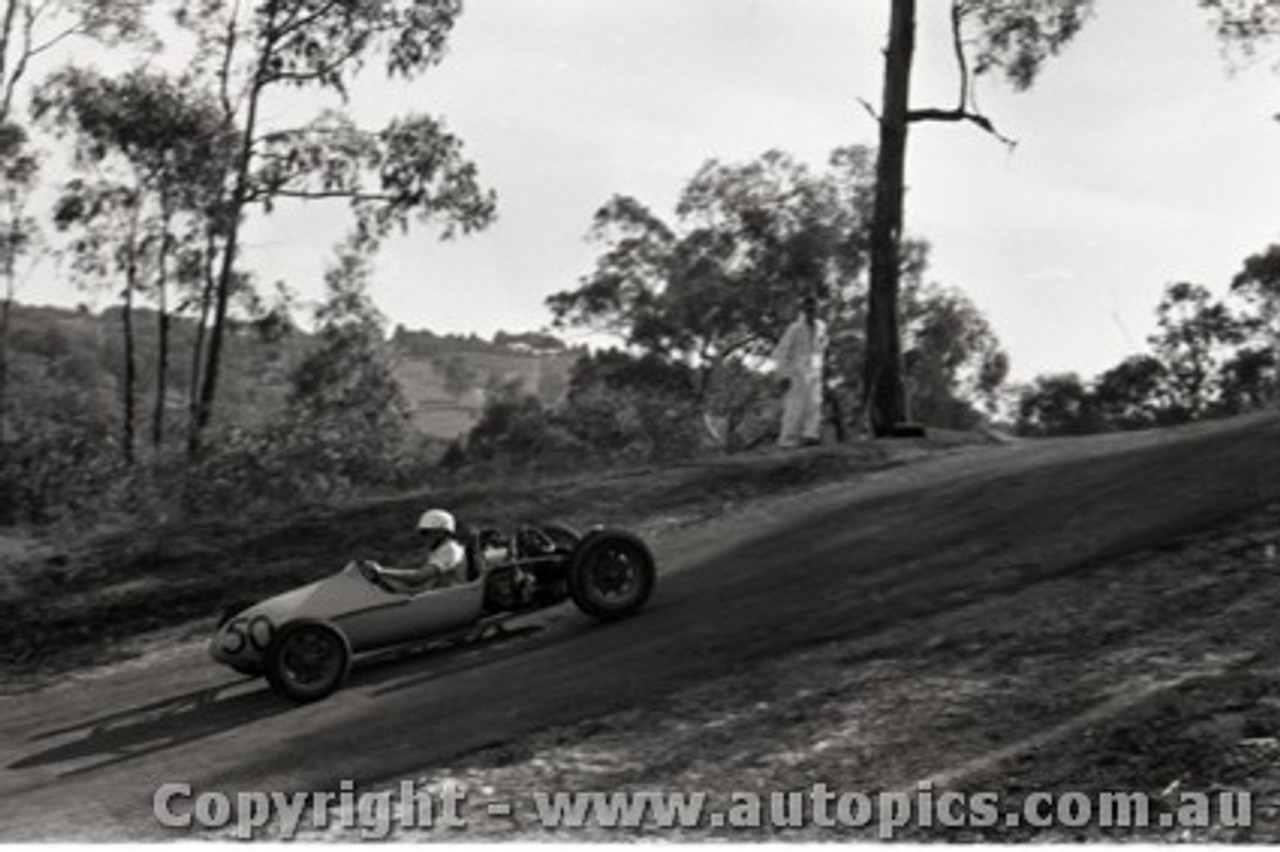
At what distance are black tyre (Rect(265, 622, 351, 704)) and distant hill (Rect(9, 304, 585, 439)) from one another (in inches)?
742

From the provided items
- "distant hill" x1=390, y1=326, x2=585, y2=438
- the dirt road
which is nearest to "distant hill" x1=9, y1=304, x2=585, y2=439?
"distant hill" x1=390, y1=326, x2=585, y2=438

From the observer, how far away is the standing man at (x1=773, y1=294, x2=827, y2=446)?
57.6 ft

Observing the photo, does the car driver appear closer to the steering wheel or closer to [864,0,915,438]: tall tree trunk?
the steering wheel

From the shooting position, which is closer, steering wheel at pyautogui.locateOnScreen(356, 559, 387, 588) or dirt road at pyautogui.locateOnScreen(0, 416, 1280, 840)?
dirt road at pyautogui.locateOnScreen(0, 416, 1280, 840)

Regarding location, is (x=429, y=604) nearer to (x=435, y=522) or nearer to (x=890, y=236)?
(x=435, y=522)

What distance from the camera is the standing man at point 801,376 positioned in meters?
17.6

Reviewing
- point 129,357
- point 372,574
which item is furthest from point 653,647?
point 129,357

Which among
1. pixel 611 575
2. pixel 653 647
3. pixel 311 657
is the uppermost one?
pixel 611 575

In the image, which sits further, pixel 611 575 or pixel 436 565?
pixel 611 575

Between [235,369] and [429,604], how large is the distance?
200 feet

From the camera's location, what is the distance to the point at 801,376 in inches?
698

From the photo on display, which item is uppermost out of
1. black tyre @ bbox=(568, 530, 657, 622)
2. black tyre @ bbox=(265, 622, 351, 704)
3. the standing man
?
the standing man

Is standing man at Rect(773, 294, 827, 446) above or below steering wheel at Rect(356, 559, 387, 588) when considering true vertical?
above

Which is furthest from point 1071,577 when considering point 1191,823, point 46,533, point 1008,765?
point 46,533
